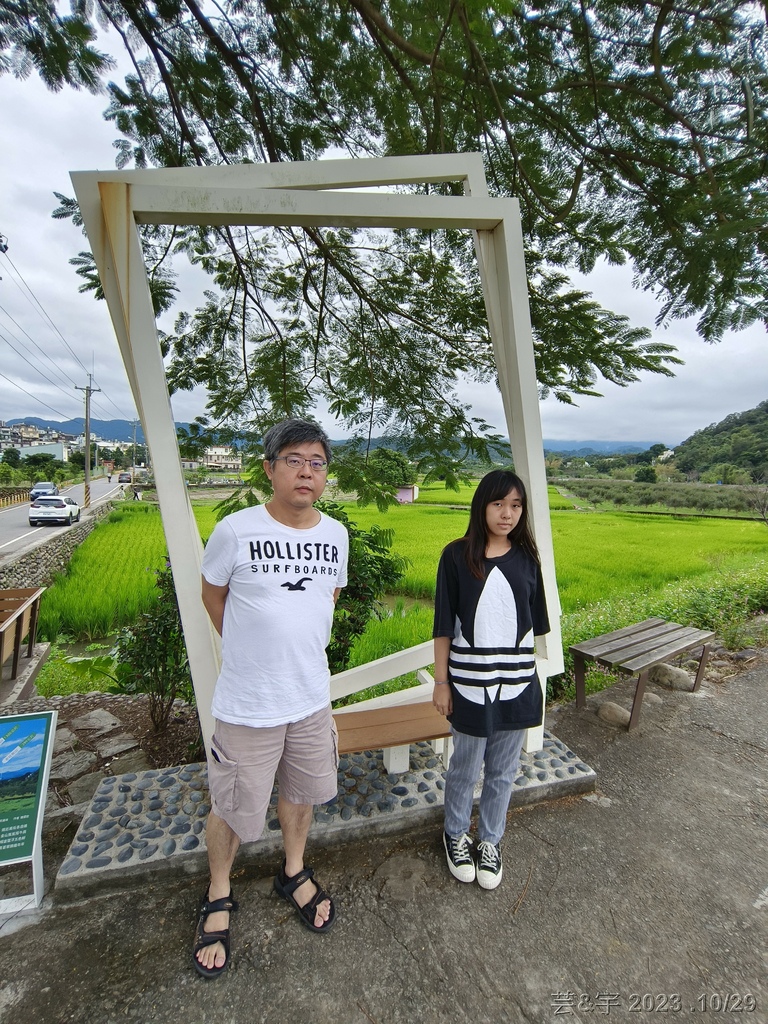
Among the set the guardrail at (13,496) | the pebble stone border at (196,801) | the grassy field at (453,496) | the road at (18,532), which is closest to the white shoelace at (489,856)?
the pebble stone border at (196,801)

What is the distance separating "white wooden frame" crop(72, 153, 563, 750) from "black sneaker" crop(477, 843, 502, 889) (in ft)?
2.62

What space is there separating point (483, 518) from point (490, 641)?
0.45 meters

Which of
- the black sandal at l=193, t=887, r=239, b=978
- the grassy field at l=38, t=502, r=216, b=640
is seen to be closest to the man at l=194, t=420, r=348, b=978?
the black sandal at l=193, t=887, r=239, b=978

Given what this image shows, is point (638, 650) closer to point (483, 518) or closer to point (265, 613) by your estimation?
point (483, 518)

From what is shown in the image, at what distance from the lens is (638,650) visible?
3.24 m

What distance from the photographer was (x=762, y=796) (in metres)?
2.42

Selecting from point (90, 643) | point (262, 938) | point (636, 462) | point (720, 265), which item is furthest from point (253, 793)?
point (636, 462)

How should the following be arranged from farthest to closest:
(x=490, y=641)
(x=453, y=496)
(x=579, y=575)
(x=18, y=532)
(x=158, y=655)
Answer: (x=18, y=532) < (x=453, y=496) < (x=579, y=575) < (x=158, y=655) < (x=490, y=641)

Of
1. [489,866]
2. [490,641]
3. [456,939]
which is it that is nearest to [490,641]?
[490,641]

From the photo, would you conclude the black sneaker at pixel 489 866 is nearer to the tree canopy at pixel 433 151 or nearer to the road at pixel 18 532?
the tree canopy at pixel 433 151

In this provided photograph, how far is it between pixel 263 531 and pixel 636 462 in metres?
15.3

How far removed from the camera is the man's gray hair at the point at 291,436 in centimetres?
146

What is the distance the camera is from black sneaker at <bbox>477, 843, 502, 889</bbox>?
1.78m

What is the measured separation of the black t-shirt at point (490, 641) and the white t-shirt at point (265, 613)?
1.74 ft
